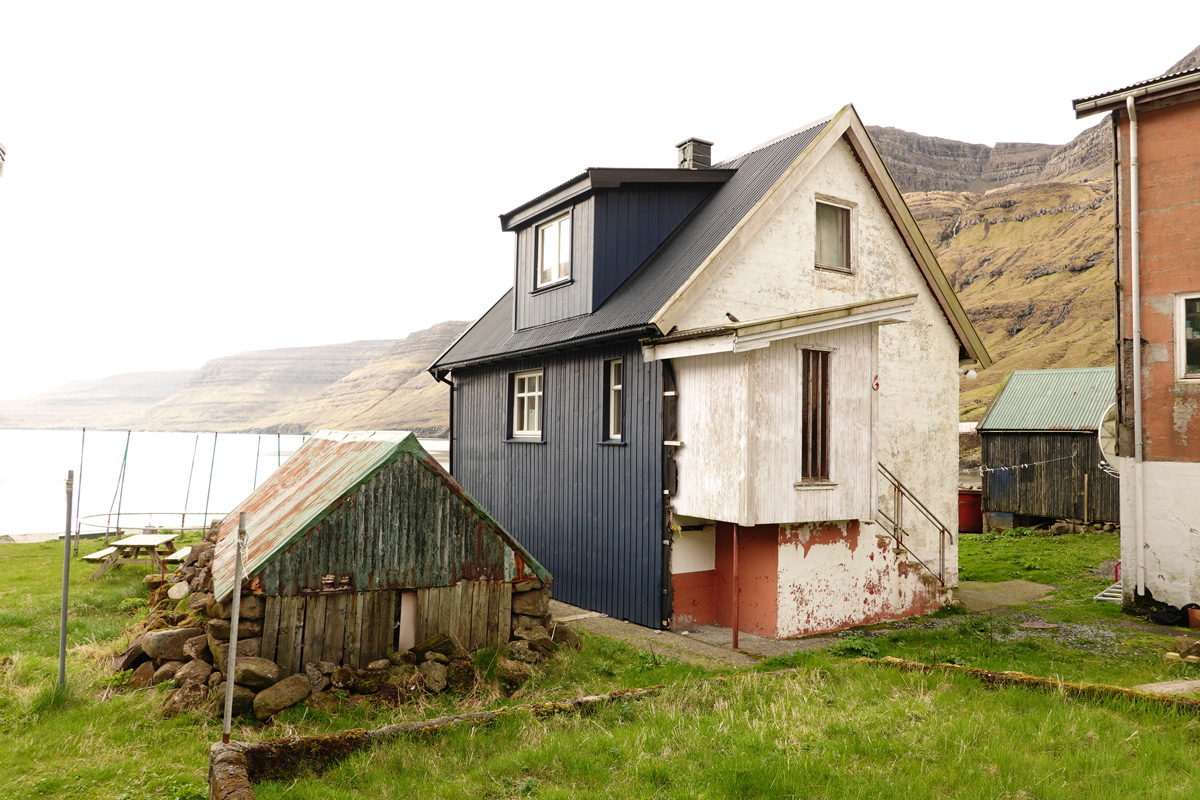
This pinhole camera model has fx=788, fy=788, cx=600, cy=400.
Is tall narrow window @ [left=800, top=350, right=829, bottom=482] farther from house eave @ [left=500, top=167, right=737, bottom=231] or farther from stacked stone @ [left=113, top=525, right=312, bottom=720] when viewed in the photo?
stacked stone @ [left=113, top=525, right=312, bottom=720]

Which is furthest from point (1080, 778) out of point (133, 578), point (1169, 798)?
point (133, 578)

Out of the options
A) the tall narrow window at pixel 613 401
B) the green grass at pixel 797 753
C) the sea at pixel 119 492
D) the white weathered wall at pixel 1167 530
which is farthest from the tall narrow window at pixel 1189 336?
the sea at pixel 119 492

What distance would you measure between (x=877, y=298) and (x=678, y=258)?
152 inches

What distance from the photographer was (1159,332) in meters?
12.9

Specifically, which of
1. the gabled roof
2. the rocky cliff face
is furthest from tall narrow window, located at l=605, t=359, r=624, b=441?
the rocky cliff face

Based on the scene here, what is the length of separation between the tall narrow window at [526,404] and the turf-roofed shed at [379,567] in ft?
19.2

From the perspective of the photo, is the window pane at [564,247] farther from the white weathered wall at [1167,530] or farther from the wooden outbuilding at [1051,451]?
the wooden outbuilding at [1051,451]

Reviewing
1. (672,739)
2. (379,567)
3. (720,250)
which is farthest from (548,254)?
(672,739)

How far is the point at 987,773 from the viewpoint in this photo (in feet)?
17.8

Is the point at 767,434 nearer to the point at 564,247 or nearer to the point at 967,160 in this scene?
the point at 564,247

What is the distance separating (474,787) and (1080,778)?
4145mm

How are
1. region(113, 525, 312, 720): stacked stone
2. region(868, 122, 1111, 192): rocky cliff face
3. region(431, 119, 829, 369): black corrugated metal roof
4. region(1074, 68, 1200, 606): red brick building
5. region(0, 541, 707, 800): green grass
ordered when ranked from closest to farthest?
1. region(0, 541, 707, 800): green grass
2. region(113, 525, 312, 720): stacked stone
3. region(431, 119, 829, 369): black corrugated metal roof
4. region(1074, 68, 1200, 606): red brick building
5. region(868, 122, 1111, 192): rocky cliff face

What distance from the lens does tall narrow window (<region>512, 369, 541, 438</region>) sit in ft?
50.6

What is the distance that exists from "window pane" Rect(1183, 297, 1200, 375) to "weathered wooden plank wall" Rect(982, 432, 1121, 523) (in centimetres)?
1175
